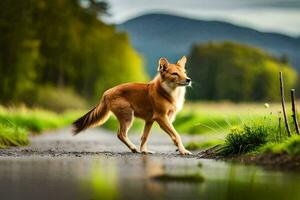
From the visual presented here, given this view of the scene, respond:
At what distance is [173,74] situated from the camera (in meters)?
17.2

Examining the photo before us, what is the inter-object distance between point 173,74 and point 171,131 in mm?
1206

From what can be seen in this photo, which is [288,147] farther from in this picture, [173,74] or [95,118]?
[95,118]

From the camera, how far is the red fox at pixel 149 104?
1716 cm

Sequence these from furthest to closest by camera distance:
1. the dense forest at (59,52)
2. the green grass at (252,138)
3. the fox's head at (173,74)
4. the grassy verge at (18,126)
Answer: the dense forest at (59,52) < the grassy verge at (18,126) < the fox's head at (173,74) < the green grass at (252,138)

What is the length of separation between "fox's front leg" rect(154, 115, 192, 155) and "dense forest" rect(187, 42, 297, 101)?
96.8m

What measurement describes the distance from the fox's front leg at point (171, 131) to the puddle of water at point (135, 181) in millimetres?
1196

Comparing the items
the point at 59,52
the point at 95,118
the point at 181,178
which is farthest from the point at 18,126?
the point at 59,52

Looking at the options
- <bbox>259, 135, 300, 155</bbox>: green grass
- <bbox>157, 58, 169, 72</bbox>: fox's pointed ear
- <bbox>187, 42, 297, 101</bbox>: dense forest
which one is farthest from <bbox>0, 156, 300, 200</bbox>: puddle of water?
<bbox>187, 42, 297, 101</bbox>: dense forest

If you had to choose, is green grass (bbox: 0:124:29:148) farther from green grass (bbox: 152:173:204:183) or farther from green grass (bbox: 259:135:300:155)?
green grass (bbox: 152:173:204:183)

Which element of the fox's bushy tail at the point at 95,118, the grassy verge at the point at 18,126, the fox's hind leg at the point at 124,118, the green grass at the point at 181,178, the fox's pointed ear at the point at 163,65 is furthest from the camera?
the grassy verge at the point at 18,126

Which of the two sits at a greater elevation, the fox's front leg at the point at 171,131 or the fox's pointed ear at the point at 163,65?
the fox's pointed ear at the point at 163,65

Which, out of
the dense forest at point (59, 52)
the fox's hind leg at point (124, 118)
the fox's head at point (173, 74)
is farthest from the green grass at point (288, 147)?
the dense forest at point (59, 52)

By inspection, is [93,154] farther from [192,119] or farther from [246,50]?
[246,50]

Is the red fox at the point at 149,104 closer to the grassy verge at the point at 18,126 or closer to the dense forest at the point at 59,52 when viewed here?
the grassy verge at the point at 18,126
